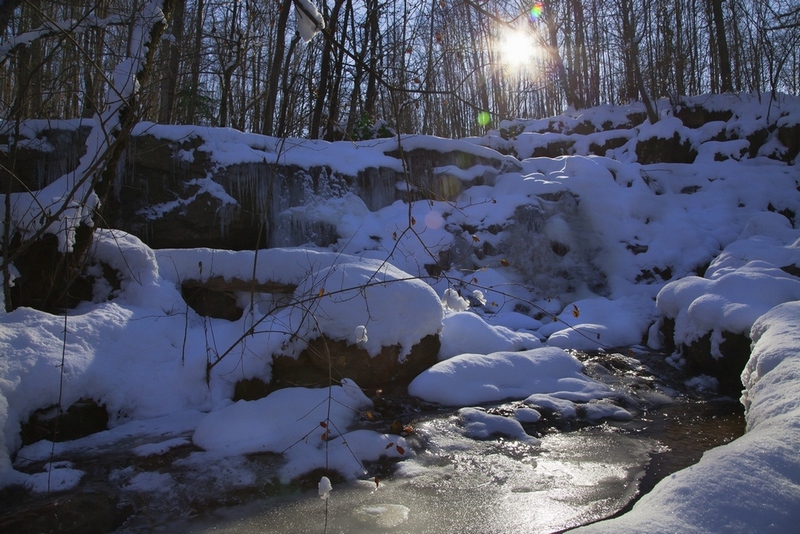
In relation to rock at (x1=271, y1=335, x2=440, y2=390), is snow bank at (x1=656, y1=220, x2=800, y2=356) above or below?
above

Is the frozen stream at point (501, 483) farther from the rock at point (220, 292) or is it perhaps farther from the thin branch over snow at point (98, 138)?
the thin branch over snow at point (98, 138)

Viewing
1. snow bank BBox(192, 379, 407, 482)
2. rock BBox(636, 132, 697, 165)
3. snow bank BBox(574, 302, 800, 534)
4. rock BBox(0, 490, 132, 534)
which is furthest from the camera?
rock BBox(636, 132, 697, 165)

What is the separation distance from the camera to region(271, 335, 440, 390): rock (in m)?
4.98

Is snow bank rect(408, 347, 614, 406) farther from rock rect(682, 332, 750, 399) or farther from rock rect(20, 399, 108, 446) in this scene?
rock rect(20, 399, 108, 446)

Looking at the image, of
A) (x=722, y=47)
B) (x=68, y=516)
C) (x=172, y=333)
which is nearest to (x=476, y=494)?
(x=68, y=516)

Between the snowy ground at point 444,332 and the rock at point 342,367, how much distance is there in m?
0.11

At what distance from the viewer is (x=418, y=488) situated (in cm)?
332

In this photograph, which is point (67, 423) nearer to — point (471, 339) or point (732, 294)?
point (471, 339)

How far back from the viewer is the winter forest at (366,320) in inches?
116

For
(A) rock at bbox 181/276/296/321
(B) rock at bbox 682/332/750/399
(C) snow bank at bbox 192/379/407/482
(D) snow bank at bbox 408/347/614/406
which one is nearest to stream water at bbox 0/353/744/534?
(C) snow bank at bbox 192/379/407/482

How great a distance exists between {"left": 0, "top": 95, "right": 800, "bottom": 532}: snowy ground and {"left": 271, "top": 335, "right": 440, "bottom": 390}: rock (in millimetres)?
108

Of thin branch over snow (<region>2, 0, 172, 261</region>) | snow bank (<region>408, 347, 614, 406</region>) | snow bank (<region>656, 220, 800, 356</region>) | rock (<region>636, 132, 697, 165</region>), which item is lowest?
snow bank (<region>408, 347, 614, 406</region>)

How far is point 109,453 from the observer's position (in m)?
3.75

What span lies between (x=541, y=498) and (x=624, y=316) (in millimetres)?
5387
